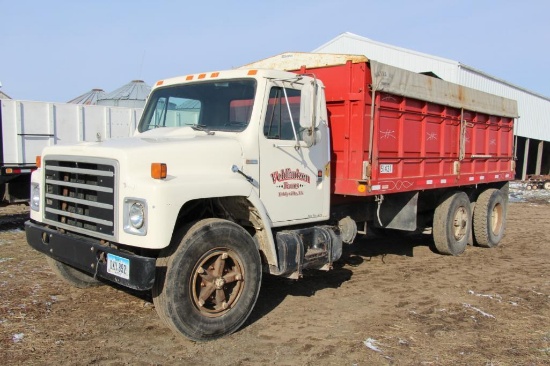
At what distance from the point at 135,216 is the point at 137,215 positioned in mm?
20

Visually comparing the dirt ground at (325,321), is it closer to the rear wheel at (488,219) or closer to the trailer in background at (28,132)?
the rear wheel at (488,219)

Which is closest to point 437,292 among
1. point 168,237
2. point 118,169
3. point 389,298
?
point 389,298

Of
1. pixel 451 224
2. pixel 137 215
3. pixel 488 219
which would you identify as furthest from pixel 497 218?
pixel 137 215

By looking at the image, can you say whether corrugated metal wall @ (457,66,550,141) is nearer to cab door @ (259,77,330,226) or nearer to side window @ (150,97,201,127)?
cab door @ (259,77,330,226)

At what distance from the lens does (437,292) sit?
6168mm

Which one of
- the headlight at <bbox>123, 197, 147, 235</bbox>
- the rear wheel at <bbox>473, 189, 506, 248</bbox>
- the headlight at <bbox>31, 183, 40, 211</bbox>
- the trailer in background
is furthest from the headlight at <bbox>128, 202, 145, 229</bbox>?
the rear wheel at <bbox>473, 189, 506, 248</bbox>

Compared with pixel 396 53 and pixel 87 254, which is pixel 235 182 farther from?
pixel 396 53

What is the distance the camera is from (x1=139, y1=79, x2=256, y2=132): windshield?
4977mm

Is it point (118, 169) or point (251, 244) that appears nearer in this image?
point (118, 169)

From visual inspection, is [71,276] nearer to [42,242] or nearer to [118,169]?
[42,242]

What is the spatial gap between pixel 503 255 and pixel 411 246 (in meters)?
1.61

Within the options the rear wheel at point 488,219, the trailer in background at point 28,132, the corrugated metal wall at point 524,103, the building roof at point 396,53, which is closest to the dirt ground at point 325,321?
the rear wheel at point 488,219

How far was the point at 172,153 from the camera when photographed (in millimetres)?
4262

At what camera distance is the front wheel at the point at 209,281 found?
160 inches
